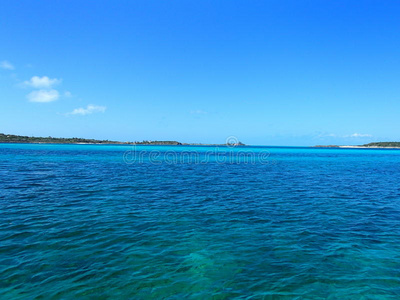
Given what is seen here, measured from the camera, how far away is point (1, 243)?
10344 mm

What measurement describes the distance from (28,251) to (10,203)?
9731mm

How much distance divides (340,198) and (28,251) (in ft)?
76.3

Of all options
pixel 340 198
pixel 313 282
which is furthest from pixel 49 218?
pixel 340 198

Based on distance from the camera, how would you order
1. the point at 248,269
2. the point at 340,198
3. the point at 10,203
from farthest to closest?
the point at 340,198 → the point at 10,203 → the point at 248,269

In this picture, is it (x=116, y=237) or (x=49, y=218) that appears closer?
(x=116, y=237)

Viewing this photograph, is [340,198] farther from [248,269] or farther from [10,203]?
[10,203]

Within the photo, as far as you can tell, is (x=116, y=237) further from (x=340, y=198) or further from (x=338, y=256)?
(x=340, y=198)

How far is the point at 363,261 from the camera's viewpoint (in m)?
→ 9.55

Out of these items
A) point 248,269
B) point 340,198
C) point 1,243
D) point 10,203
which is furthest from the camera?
point 340,198

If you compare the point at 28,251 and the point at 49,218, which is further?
the point at 49,218

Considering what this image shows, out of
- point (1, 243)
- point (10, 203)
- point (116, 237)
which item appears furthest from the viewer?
point (10, 203)

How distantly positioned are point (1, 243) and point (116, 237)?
4956mm

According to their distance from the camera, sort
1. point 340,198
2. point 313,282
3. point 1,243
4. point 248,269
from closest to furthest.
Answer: point 313,282 < point 248,269 < point 1,243 < point 340,198

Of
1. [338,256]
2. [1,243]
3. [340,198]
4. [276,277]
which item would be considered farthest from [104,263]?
[340,198]
